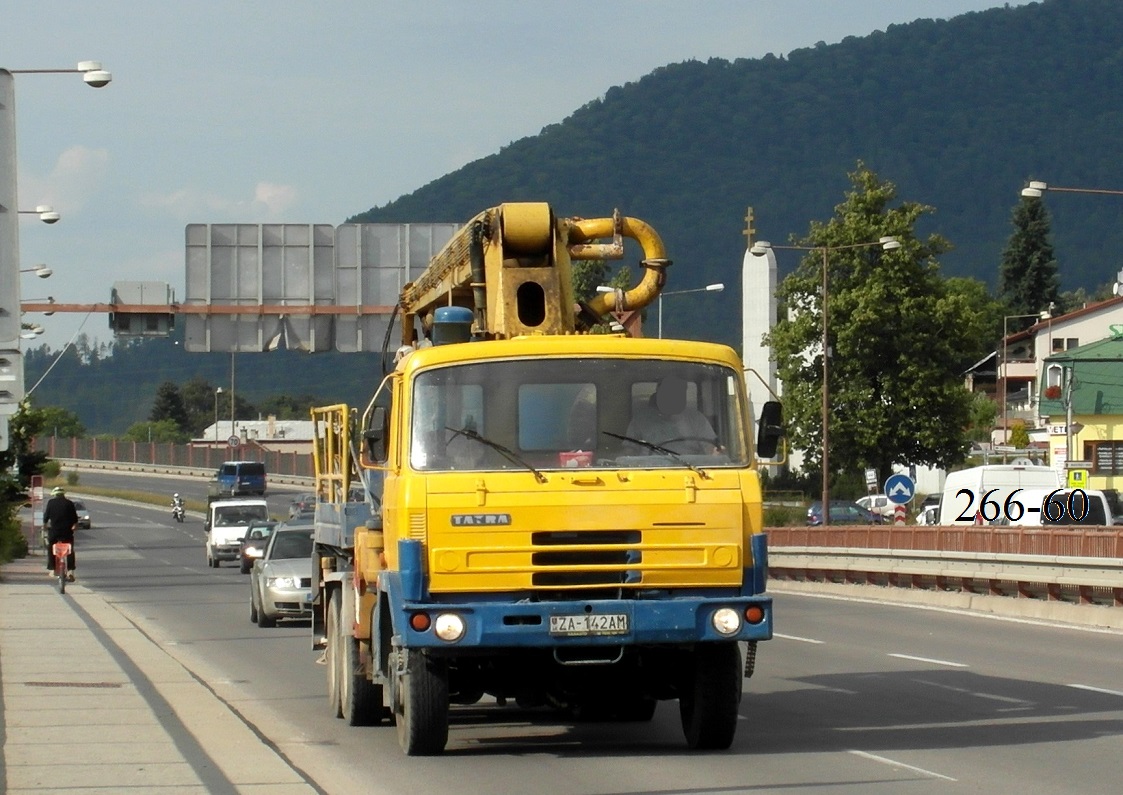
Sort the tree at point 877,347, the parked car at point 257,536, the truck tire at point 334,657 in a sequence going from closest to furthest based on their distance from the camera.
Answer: the truck tire at point 334,657 < the parked car at point 257,536 < the tree at point 877,347

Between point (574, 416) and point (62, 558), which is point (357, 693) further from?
point (62, 558)

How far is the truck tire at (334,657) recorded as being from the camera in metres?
13.8

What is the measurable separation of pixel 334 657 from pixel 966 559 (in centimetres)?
1624

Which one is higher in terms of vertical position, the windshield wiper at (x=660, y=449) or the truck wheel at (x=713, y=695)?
the windshield wiper at (x=660, y=449)

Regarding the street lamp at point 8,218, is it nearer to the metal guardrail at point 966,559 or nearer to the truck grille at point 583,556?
the truck grille at point 583,556

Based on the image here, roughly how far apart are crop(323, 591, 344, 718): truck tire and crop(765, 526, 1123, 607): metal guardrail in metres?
12.4

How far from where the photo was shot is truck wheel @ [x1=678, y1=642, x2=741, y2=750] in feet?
36.6

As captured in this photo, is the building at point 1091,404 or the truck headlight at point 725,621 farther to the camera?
the building at point 1091,404

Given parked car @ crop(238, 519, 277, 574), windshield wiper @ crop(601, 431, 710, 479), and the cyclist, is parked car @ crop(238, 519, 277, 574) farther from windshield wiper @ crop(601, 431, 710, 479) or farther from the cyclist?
windshield wiper @ crop(601, 431, 710, 479)

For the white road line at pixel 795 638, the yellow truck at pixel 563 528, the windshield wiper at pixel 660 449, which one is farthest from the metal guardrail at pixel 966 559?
the windshield wiper at pixel 660 449

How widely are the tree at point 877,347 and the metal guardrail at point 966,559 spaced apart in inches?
1008

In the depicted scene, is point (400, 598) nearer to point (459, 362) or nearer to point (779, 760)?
point (459, 362)

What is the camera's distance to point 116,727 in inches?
475

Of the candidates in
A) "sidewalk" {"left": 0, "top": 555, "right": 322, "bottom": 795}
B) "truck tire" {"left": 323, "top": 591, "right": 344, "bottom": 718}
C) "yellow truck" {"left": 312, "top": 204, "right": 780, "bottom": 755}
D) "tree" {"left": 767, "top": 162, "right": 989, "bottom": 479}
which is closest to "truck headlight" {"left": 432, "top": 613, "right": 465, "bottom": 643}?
"yellow truck" {"left": 312, "top": 204, "right": 780, "bottom": 755}
